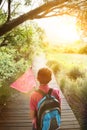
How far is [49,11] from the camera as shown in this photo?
7.79m

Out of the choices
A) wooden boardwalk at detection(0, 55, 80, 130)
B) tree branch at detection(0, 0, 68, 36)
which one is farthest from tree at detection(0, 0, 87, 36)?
wooden boardwalk at detection(0, 55, 80, 130)

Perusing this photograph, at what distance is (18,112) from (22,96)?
2309mm

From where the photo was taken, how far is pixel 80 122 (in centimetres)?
870

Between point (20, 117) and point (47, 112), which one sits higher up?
point (47, 112)

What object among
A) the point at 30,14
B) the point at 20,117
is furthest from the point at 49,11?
the point at 20,117

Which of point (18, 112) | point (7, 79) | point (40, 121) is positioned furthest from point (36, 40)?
point (40, 121)

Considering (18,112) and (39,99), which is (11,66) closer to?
(18,112)

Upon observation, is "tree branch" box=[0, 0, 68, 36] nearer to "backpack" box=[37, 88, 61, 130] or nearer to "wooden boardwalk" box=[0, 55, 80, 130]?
"wooden boardwalk" box=[0, 55, 80, 130]

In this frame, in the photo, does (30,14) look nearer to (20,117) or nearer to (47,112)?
(20,117)

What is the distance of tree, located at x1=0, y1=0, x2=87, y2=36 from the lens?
7.21 metres

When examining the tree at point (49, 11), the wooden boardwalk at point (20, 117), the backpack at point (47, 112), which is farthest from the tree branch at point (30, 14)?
the backpack at point (47, 112)

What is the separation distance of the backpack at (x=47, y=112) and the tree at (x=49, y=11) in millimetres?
2932

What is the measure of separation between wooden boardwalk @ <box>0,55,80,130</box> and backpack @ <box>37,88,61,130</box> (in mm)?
3375

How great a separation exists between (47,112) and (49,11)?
12.1 ft
